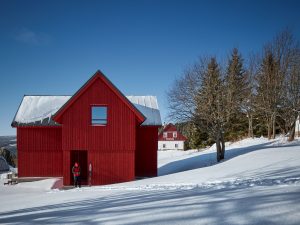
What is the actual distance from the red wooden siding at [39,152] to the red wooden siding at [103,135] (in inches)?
141

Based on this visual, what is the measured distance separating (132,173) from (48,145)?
740cm

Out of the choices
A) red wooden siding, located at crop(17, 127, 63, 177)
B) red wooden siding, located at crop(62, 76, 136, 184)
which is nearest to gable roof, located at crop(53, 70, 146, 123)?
red wooden siding, located at crop(62, 76, 136, 184)

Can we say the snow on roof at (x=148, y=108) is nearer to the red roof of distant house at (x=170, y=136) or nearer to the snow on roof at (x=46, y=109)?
the snow on roof at (x=46, y=109)

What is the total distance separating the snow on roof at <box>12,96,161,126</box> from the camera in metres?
22.3

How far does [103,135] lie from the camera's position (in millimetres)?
19516

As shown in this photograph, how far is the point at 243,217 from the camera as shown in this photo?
6.89 metres

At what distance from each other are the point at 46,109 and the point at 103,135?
23.1 ft

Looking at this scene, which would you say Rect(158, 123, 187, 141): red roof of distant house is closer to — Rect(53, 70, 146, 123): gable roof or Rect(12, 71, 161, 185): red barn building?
Rect(12, 71, 161, 185): red barn building

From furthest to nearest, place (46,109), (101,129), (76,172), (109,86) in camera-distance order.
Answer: (46,109) → (109,86) → (101,129) → (76,172)

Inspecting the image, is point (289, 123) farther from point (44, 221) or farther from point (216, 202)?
point (44, 221)

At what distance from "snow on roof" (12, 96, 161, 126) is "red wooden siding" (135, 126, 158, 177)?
82cm

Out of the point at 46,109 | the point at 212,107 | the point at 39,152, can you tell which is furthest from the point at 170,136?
the point at 39,152

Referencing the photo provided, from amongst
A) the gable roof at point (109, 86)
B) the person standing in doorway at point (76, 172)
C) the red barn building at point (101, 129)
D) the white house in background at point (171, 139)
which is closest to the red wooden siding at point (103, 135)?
the red barn building at point (101, 129)

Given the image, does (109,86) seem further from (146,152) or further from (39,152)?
(39,152)
